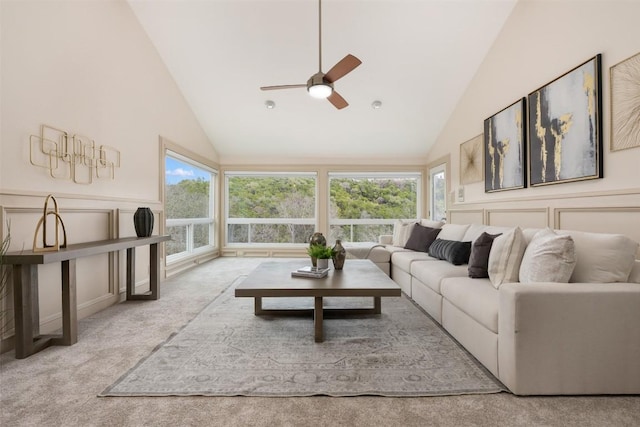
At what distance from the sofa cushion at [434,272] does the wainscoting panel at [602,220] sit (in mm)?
940

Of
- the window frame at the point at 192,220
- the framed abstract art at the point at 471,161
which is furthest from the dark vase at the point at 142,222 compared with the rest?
the framed abstract art at the point at 471,161

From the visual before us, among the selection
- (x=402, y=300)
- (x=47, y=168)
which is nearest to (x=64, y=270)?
(x=47, y=168)

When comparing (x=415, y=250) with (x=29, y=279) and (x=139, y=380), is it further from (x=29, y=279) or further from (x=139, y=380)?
(x=29, y=279)

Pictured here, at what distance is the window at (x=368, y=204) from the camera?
6598 mm

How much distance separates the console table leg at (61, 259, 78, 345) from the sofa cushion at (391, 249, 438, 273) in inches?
123

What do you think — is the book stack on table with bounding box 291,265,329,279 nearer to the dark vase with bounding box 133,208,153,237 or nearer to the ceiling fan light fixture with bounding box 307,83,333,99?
the ceiling fan light fixture with bounding box 307,83,333,99

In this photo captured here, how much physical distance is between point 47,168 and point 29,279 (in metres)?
0.93

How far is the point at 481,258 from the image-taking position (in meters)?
2.59

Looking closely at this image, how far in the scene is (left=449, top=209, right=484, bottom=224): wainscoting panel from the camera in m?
4.18

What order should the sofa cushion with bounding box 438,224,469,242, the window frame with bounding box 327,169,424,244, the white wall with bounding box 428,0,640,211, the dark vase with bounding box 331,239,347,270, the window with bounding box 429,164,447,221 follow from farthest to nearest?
the window frame with bounding box 327,169,424,244, the window with bounding box 429,164,447,221, the sofa cushion with bounding box 438,224,469,242, the dark vase with bounding box 331,239,347,270, the white wall with bounding box 428,0,640,211

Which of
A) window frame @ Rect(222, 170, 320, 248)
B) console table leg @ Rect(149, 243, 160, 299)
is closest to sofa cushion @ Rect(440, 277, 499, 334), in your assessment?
console table leg @ Rect(149, 243, 160, 299)

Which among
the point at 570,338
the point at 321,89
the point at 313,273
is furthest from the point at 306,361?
the point at 321,89

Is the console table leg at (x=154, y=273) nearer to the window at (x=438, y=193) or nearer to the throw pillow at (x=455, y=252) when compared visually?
the throw pillow at (x=455, y=252)

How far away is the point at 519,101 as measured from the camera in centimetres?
329
